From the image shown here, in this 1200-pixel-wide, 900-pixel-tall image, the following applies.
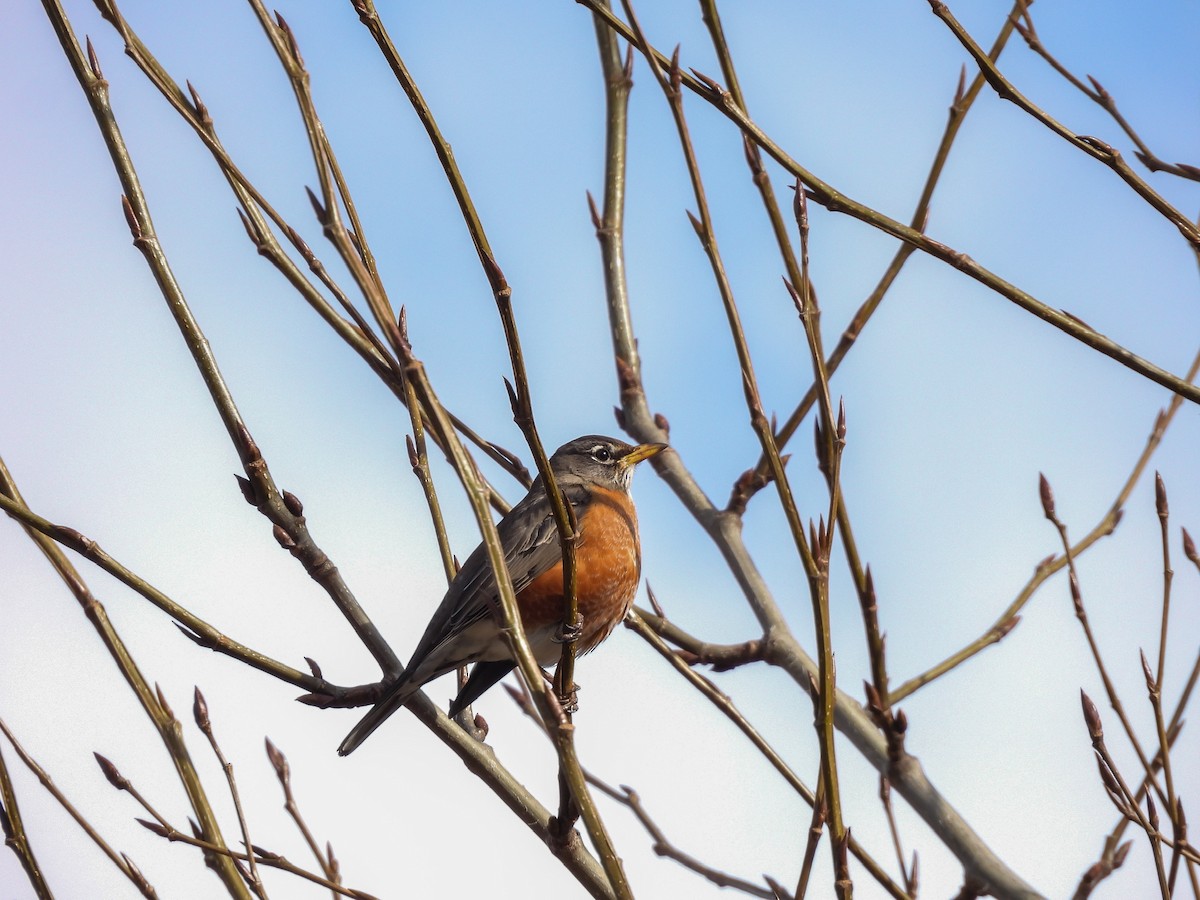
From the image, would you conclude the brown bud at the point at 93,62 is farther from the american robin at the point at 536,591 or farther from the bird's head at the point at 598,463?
the bird's head at the point at 598,463

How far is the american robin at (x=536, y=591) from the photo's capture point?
4.94 meters

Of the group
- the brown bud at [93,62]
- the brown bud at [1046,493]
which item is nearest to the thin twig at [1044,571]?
the brown bud at [1046,493]

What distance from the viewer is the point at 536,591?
5.40 meters

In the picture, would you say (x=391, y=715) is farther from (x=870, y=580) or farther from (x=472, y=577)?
(x=870, y=580)

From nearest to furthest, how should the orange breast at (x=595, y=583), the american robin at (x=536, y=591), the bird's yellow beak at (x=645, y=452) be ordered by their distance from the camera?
the american robin at (x=536, y=591), the orange breast at (x=595, y=583), the bird's yellow beak at (x=645, y=452)

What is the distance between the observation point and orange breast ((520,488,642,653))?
206 inches

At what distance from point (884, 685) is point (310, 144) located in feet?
7.99

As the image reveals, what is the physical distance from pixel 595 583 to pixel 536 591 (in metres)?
0.30

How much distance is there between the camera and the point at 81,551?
315 centimetres

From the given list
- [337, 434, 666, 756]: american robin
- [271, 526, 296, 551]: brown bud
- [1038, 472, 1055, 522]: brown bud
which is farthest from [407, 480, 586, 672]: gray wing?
[1038, 472, 1055, 522]: brown bud

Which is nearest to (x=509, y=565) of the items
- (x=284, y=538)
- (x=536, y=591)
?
(x=536, y=591)

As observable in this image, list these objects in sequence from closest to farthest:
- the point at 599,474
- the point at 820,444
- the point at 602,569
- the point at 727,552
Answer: the point at 820,444 < the point at 727,552 < the point at 602,569 < the point at 599,474

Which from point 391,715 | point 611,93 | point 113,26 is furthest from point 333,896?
point 611,93

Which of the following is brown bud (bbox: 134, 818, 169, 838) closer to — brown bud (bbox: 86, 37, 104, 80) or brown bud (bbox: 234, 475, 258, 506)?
brown bud (bbox: 234, 475, 258, 506)
